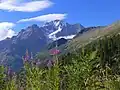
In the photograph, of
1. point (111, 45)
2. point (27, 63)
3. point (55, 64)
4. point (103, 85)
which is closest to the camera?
point (103, 85)

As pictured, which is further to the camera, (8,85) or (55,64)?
(8,85)

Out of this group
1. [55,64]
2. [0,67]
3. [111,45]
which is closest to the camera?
[55,64]

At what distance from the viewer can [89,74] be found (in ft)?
26.9

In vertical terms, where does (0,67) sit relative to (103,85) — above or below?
above

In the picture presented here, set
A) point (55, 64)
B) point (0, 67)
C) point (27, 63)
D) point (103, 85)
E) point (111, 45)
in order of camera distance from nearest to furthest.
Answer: point (103, 85), point (55, 64), point (27, 63), point (0, 67), point (111, 45)

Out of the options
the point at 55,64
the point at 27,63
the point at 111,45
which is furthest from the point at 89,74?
the point at 111,45

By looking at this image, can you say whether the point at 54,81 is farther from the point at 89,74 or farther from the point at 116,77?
the point at 116,77

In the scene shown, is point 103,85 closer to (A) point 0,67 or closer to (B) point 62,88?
(B) point 62,88

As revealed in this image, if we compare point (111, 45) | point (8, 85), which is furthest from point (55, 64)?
point (111, 45)

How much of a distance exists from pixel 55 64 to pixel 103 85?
1274 millimetres

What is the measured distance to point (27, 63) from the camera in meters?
8.84

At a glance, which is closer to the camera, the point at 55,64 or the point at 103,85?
the point at 103,85

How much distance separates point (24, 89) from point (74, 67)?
158cm

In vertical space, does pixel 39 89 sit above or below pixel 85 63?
below
